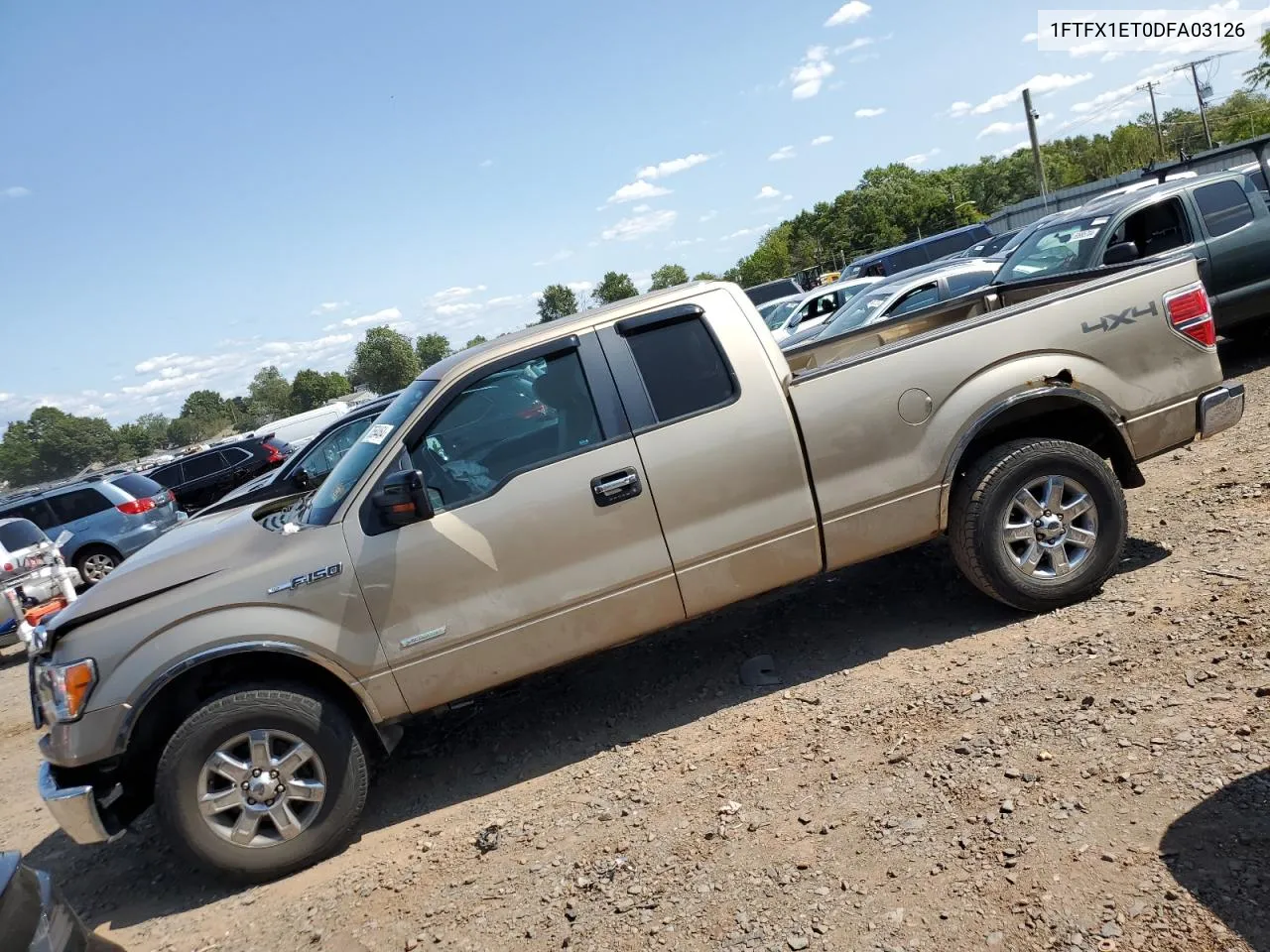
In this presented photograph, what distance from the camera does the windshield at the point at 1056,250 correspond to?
28.4 ft

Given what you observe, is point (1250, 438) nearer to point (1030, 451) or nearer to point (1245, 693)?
point (1030, 451)

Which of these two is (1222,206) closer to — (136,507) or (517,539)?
(517,539)

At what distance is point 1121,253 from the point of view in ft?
26.2

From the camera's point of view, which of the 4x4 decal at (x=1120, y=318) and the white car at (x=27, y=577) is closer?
the 4x4 decal at (x=1120, y=318)

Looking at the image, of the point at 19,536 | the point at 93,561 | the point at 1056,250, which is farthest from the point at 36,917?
the point at 93,561

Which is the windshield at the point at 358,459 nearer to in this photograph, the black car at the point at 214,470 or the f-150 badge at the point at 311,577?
the f-150 badge at the point at 311,577

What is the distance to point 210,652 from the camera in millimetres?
3752

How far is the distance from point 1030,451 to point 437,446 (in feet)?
9.66

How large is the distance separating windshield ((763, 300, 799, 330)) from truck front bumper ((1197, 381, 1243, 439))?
1505cm

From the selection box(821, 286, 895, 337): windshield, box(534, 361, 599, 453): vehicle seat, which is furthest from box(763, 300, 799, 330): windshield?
box(534, 361, 599, 453): vehicle seat

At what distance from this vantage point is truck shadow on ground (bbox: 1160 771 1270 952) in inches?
95.2

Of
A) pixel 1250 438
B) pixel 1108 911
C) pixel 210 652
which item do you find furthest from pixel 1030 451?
pixel 210 652

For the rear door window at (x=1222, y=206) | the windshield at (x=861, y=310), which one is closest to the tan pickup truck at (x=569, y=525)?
the rear door window at (x=1222, y=206)

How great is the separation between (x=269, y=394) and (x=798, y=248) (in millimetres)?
68118
